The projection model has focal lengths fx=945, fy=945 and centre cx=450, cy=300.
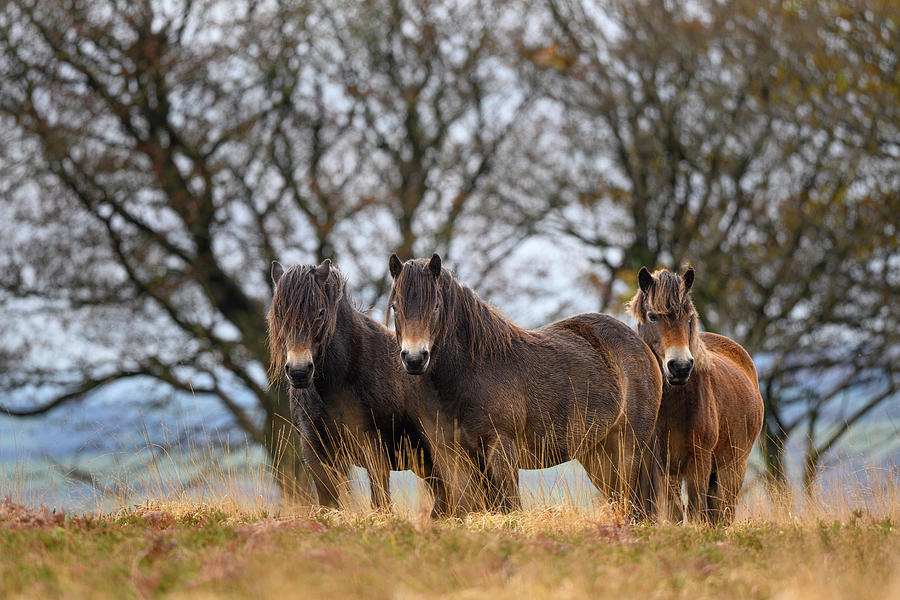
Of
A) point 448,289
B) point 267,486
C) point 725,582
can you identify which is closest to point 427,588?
point 725,582

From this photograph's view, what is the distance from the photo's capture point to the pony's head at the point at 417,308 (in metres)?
6.96

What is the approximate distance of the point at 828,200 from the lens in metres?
17.2

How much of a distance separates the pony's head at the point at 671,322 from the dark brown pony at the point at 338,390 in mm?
2307

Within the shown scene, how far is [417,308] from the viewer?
7145 mm

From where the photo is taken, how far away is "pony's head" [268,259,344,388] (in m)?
7.21

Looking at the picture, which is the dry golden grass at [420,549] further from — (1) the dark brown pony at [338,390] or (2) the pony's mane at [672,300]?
(2) the pony's mane at [672,300]

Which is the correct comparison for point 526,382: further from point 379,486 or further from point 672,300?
point 672,300

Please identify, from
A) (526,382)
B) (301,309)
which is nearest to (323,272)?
(301,309)

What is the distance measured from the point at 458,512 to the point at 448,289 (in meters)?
1.74

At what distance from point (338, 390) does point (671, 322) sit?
10.1ft

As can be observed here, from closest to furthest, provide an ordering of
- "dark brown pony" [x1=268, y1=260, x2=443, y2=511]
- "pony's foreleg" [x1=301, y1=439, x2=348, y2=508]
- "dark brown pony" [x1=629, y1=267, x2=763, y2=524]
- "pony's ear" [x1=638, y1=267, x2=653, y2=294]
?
"dark brown pony" [x1=268, y1=260, x2=443, y2=511]
"pony's foreleg" [x1=301, y1=439, x2=348, y2=508]
"dark brown pony" [x1=629, y1=267, x2=763, y2=524]
"pony's ear" [x1=638, y1=267, x2=653, y2=294]

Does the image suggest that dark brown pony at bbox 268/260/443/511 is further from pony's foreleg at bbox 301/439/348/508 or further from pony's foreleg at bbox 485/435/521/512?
pony's foreleg at bbox 485/435/521/512

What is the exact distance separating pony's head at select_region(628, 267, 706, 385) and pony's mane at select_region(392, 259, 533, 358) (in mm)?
1435

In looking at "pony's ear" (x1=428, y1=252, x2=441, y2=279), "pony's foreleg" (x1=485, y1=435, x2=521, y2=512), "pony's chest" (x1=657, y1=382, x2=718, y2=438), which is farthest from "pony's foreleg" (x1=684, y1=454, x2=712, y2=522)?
→ "pony's ear" (x1=428, y1=252, x2=441, y2=279)
